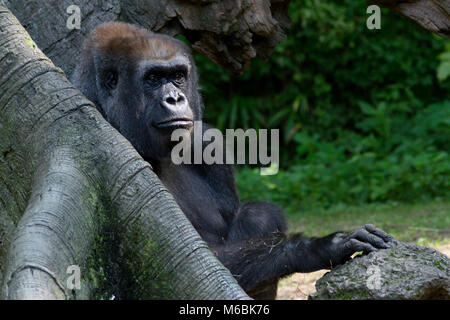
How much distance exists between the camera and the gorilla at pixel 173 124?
12.8 ft

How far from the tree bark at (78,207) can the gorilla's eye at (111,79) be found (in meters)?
0.71

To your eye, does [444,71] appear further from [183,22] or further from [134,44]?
[134,44]

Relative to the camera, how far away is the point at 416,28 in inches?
428

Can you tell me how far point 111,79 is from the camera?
424 cm

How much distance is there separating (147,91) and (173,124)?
0.99 feet

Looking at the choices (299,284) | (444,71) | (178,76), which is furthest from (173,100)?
(444,71)

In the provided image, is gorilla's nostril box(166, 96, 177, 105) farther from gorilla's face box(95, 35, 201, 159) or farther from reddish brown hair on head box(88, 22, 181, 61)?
reddish brown hair on head box(88, 22, 181, 61)

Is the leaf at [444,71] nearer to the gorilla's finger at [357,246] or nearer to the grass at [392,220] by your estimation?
the grass at [392,220]

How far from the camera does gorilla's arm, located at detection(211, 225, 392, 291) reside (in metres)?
3.41

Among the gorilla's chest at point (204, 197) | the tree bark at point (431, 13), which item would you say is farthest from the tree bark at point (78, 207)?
the tree bark at point (431, 13)

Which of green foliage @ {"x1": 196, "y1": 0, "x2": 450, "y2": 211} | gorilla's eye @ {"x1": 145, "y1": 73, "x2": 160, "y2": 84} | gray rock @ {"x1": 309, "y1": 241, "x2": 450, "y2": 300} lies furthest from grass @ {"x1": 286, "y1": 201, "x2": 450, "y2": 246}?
gorilla's eye @ {"x1": 145, "y1": 73, "x2": 160, "y2": 84}
